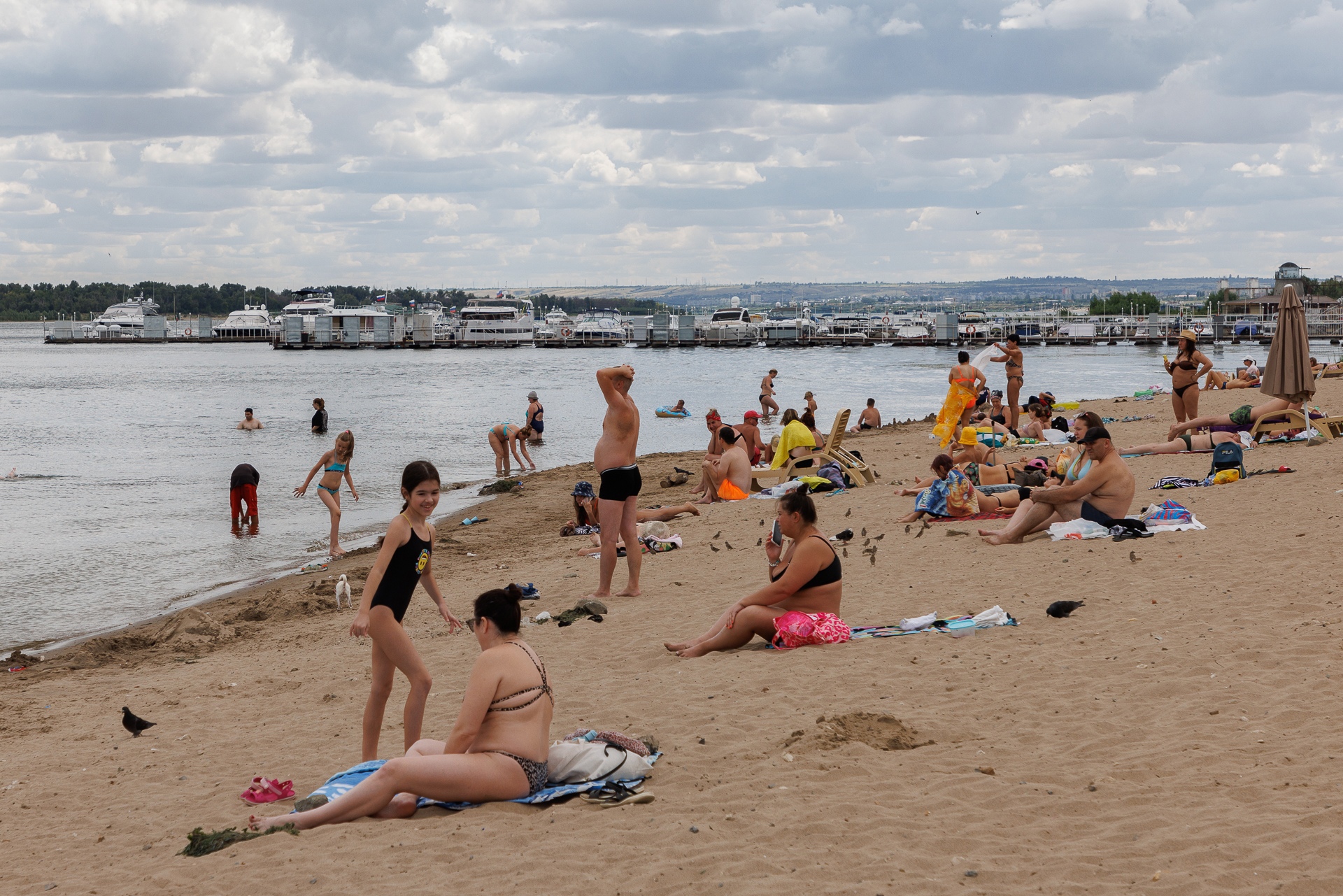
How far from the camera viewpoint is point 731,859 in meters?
3.73

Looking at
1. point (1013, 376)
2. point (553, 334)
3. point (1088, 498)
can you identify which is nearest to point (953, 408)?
point (1013, 376)

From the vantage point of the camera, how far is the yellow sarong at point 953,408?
15422 mm

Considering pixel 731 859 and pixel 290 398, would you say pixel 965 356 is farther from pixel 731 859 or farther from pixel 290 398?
pixel 290 398

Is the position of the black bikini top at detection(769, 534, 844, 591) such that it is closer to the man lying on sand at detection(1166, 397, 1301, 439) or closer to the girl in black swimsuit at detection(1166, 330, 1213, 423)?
the man lying on sand at detection(1166, 397, 1301, 439)

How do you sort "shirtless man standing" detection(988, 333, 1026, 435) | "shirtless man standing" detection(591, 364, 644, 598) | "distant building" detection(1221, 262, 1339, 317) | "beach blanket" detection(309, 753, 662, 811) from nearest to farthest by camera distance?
"beach blanket" detection(309, 753, 662, 811), "shirtless man standing" detection(591, 364, 644, 598), "shirtless man standing" detection(988, 333, 1026, 435), "distant building" detection(1221, 262, 1339, 317)

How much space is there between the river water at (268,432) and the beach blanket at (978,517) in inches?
301

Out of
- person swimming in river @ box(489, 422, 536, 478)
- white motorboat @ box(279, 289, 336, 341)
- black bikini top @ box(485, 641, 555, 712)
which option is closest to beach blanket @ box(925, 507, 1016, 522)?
black bikini top @ box(485, 641, 555, 712)

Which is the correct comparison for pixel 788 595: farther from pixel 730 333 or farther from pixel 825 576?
pixel 730 333

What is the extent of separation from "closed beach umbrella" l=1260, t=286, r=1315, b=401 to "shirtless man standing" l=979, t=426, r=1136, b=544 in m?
4.64

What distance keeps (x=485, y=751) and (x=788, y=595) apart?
105 inches

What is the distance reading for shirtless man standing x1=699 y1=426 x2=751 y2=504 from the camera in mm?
13320

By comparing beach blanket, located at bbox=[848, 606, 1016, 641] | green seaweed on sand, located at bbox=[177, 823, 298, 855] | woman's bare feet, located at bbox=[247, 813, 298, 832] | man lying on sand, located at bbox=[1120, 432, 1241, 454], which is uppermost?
man lying on sand, located at bbox=[1120, 432, 1241, 454]

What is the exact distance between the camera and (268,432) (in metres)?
32.7

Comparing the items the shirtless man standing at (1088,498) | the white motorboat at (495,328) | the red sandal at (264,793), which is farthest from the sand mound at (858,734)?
the white motorboat at (495,328)
